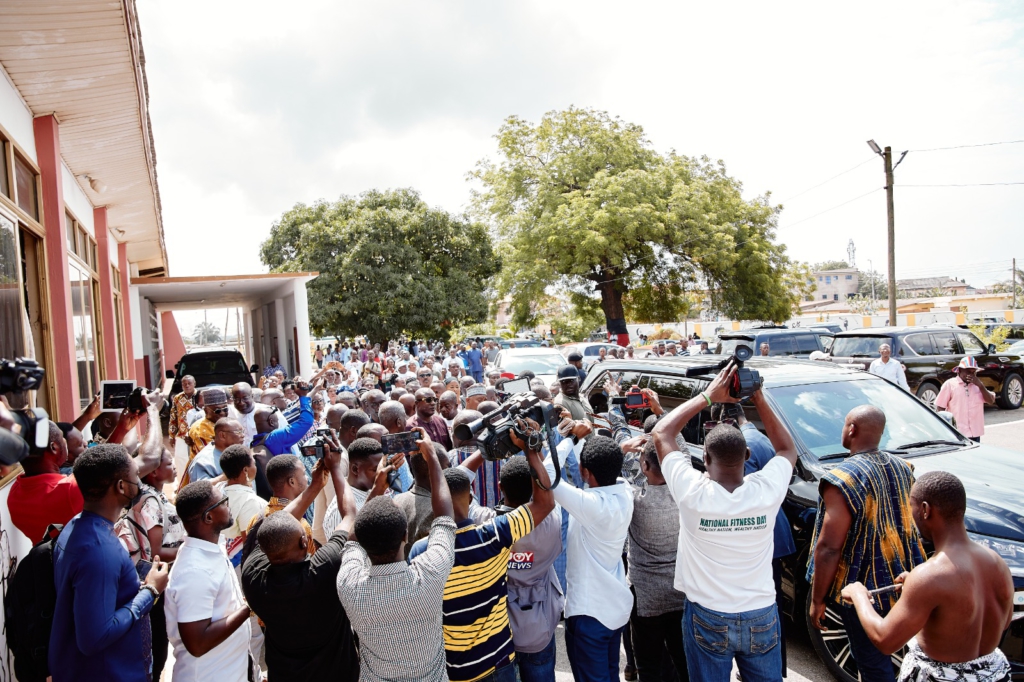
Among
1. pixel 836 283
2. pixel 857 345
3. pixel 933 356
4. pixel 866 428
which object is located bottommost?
pixel 933 356

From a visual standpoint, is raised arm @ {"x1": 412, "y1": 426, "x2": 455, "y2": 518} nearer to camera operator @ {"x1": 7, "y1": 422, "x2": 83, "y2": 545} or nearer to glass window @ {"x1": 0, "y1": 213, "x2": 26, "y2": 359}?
camera operator @ {"x1": 7, "y1": 422, "x2": 83, "y2": 545}

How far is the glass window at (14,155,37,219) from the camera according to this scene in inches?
233

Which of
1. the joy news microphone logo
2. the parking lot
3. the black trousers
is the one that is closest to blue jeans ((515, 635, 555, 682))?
the joy news microphone logo

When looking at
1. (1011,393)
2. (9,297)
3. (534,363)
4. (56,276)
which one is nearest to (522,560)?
(9,297)

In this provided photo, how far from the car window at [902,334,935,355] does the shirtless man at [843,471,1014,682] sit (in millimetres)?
12039

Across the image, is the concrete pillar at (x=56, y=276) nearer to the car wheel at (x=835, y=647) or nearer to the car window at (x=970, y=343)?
the car wheel at (x=835, y=647)

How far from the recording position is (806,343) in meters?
15.0

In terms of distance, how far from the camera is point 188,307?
26.0 m

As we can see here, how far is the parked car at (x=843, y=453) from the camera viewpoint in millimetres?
3531

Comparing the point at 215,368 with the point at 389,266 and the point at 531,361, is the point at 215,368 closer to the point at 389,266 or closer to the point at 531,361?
the point at 531,361

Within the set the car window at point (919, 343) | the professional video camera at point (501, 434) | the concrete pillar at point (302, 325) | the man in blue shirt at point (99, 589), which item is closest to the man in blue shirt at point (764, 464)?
the professional video camera at point (501, 434)

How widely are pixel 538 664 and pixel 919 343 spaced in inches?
497

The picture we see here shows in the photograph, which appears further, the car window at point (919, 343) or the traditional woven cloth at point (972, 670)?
the car window at point (919, 343)

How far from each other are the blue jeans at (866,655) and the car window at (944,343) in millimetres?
11833
